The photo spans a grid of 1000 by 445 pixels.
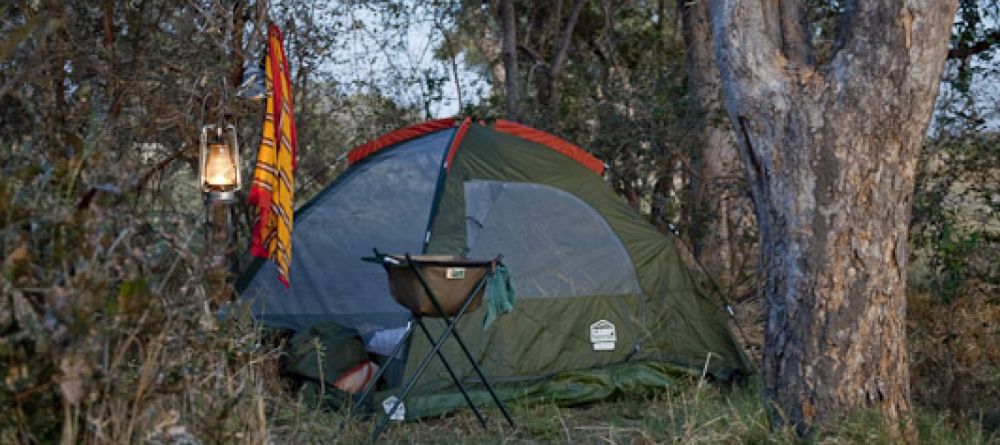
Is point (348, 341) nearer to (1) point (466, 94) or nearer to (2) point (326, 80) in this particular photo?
(2) point (326, 80)

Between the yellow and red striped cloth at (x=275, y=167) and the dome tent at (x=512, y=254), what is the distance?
2.31 ft

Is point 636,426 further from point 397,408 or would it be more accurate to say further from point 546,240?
point 546,240

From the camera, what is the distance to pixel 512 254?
586 centimetres

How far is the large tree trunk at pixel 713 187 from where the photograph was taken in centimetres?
817

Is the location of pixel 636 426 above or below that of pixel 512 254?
below

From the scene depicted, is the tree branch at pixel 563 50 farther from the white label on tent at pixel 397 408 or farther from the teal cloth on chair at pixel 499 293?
the teal cloth on chair at pixel 499 293

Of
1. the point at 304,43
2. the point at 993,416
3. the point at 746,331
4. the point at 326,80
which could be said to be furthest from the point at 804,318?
the point at 326,80

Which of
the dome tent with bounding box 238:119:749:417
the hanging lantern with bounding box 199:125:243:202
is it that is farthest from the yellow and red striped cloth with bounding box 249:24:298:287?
the dome tent with bounding box 238:119:749:417

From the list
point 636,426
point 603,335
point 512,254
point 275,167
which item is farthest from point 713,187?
point 275,167

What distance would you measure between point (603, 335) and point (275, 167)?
1.95 metres

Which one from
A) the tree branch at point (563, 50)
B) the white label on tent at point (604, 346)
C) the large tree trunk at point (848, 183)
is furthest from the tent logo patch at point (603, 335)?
the tree branch at point (563, 50)

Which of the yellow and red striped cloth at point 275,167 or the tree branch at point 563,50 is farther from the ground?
the tree branch at point 563,50

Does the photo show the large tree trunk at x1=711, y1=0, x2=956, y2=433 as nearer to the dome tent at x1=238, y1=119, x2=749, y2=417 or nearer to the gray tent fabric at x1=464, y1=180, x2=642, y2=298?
the dome tent at x1=238, y1=119, x2=749, y2=417

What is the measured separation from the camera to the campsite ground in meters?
3.99
